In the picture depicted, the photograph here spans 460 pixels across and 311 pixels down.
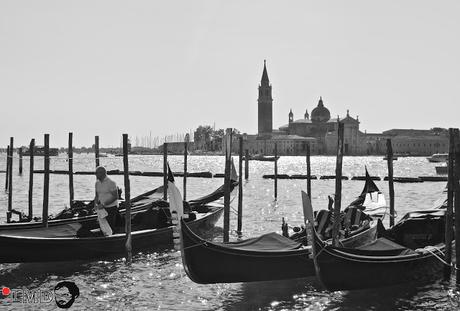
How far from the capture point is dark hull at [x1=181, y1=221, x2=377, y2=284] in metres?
8.95

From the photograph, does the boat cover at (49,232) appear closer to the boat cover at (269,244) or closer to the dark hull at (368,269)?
the boat cover at (269,244)

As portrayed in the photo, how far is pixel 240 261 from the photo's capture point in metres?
9.20

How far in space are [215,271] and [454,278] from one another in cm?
454

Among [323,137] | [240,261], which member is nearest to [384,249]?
[240,261]

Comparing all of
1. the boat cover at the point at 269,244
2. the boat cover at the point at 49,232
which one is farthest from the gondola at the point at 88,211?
the boat cover at the point at 269,244

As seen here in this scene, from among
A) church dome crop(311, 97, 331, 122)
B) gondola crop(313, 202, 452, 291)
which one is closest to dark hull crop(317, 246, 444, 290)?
gondola crop(313, 202, 452, 291)

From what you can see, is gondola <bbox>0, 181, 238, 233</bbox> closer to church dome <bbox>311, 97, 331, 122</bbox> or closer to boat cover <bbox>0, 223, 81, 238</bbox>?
boat cover <bbox>0, 223, 81, 238</bbox>

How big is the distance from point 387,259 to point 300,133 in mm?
133684

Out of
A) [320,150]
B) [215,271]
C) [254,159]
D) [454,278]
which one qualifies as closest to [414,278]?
[454,278]

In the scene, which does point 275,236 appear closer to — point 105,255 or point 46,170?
point 105,255

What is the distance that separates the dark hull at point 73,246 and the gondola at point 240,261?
2816 millimetres

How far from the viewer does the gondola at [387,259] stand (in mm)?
8727

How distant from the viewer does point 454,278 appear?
34.7 feet

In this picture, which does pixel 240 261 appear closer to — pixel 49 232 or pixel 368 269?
pixel 368 269
